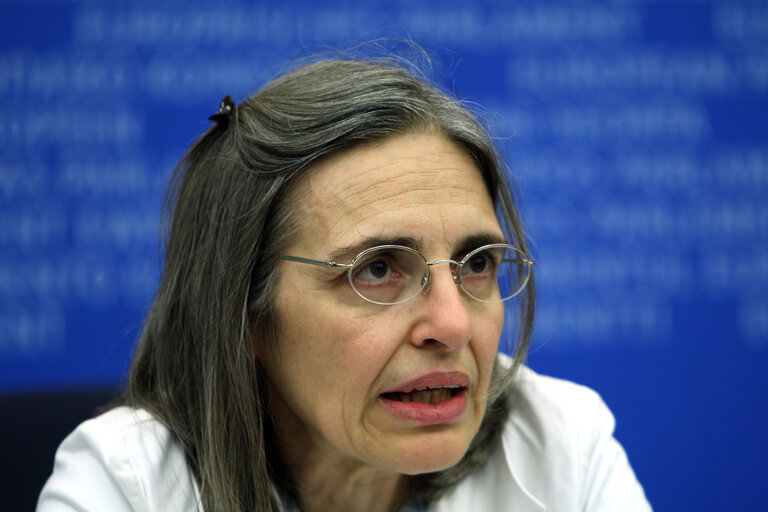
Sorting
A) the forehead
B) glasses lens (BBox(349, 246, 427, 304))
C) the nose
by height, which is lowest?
the nose

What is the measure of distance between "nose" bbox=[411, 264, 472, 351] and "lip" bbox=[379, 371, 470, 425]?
5 centimetres

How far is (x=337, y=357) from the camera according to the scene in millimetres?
1127

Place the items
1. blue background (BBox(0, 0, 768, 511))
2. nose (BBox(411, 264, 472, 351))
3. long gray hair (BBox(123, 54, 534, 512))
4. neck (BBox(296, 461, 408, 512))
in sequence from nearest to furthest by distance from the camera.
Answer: nose (BBox(411, 264, 472, 351)), long gray hair (BBox(123, 54, 534, 512)), neck (BBox(296, 461, 408, 512)), blue background (BBox(0, 0, 768, 511))

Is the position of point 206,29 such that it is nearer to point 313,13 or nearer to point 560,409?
point 313,13

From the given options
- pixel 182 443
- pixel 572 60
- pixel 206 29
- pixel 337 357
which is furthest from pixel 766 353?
pixel 206 29

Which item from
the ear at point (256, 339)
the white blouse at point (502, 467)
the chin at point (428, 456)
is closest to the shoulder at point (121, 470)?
the white blouse at point (502, 467)

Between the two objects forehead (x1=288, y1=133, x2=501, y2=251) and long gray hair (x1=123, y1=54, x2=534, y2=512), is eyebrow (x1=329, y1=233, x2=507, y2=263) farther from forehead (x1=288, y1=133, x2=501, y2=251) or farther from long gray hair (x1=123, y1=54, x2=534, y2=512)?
long gray hair (x1=123, y1=54, x2=534, y2=512)

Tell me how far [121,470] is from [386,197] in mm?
615

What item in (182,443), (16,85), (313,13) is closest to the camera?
(182,443)

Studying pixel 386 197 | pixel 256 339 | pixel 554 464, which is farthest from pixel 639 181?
pixel 256 339

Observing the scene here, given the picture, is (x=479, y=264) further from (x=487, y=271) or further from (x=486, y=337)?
(x=486, y=337)

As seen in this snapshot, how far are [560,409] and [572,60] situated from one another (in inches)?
50.3

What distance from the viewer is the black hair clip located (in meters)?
1.35

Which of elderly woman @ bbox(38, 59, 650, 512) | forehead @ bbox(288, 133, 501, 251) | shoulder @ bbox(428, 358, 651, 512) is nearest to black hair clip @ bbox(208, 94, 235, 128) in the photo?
elderly woman @ bbox(38, 59, 650, 512)
